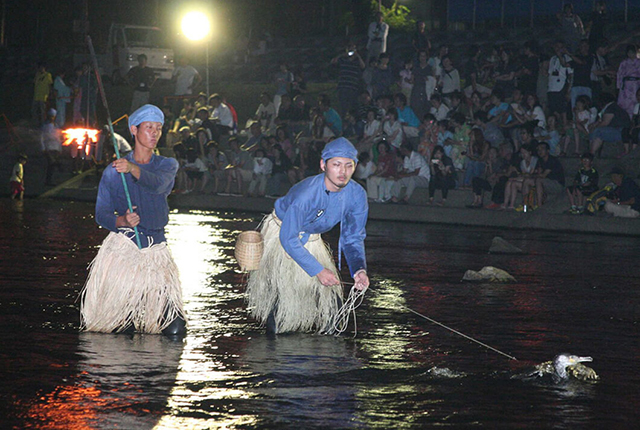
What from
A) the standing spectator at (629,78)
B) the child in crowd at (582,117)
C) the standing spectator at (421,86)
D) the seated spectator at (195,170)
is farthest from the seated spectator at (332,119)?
the standing spectator at (629,78)

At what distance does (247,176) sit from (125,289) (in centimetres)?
1651

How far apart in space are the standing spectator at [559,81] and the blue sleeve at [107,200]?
1444cm

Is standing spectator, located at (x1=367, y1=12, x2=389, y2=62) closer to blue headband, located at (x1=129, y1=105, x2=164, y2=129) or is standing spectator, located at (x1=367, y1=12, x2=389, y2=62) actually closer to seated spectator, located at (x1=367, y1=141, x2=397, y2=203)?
seated spectator, located at (x1=367, y1=141, x2=397, y2=203)

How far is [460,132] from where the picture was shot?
70.9ft

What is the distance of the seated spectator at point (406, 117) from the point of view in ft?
74.4

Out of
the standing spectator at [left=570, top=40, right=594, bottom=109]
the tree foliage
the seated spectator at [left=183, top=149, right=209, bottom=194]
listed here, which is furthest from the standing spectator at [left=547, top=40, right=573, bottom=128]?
the tree foliage

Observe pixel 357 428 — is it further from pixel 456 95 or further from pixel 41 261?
pixel 456 95

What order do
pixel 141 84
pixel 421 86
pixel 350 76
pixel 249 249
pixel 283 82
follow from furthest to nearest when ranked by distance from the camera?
pixel 141 84 → pixel 283 82 → pixel 350 76 → pixel 421 86 → pixel 249 249

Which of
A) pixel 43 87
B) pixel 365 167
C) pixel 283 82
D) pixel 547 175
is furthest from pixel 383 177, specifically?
pixel 43 87

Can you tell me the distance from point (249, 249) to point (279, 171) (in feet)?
51.5

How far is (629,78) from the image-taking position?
2034 centimetres

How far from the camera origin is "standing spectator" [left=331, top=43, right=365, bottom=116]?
2458 centimetres

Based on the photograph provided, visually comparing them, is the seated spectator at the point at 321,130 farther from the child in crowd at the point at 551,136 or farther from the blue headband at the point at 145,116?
the blue headband at the point at 145,116

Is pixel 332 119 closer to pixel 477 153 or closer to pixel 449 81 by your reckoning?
pixel 449 81
